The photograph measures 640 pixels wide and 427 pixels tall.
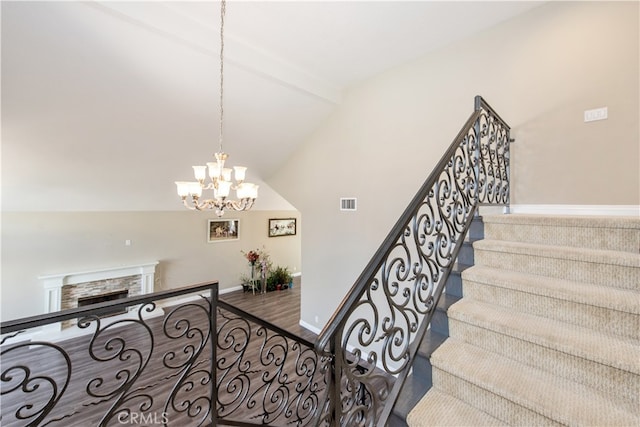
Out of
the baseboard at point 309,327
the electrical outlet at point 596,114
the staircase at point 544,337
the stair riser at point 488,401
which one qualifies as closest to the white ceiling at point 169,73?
the electrical outlet at point 596,114

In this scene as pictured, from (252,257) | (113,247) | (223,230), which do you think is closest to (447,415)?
(113,247)

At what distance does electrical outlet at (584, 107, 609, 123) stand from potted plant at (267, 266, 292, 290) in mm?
7584

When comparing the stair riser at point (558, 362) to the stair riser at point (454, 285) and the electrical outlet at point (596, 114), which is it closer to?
the stair riser at point (454, 285)

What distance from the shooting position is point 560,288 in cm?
157

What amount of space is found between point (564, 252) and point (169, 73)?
13.6ft

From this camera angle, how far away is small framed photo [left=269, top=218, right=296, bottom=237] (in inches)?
358

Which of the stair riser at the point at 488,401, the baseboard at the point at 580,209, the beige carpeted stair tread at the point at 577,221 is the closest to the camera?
the stair riser at the point at 488,401

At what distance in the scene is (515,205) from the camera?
Answer: 303 cm

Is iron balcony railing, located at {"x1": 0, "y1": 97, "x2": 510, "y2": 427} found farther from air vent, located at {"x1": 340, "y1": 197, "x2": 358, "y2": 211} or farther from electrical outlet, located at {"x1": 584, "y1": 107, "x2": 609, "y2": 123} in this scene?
air vent, located at {"x1": 340, "y1": 197, "x2": 358, "y2": 211}

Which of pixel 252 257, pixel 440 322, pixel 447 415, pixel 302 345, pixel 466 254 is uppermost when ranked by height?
pixel 466 254

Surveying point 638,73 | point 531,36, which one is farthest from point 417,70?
point 638,73

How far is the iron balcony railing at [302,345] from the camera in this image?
124 cm

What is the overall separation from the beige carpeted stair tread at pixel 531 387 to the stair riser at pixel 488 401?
0.03 meters

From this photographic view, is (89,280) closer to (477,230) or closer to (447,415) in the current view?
(447,415)
